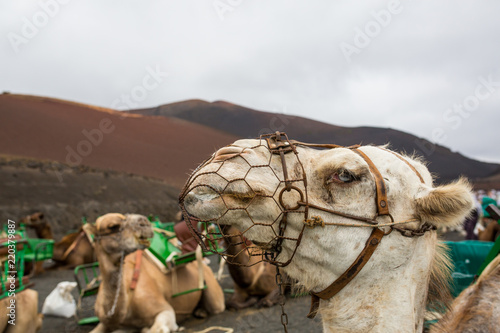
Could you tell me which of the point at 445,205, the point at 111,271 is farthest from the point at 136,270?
the point at 445,205

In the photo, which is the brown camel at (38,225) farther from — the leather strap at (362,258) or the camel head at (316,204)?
the leather strap at (362,258)

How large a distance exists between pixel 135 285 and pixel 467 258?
Answer: 15.6ft

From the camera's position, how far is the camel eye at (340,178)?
5.04ft

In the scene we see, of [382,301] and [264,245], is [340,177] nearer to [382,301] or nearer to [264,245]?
[264,245]

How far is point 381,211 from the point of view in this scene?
1505 millimetres

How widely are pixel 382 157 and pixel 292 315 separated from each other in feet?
18.2

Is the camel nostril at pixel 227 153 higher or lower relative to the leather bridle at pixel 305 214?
higher

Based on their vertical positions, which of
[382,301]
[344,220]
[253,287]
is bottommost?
[253,287]

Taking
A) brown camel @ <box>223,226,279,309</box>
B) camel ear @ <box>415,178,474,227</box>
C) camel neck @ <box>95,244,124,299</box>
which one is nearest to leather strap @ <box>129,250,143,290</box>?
camel neck @ <box>95,244,124,299</box>

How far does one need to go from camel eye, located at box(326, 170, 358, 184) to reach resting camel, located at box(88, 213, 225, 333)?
4.14 metres

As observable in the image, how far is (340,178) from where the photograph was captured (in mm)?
1538

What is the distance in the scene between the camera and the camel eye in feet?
5.04

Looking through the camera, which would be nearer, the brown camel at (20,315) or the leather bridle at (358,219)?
the leather bridle at (358,219)

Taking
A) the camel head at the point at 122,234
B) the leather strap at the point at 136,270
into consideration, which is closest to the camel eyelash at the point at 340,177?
the camel head at the point at 122,234
